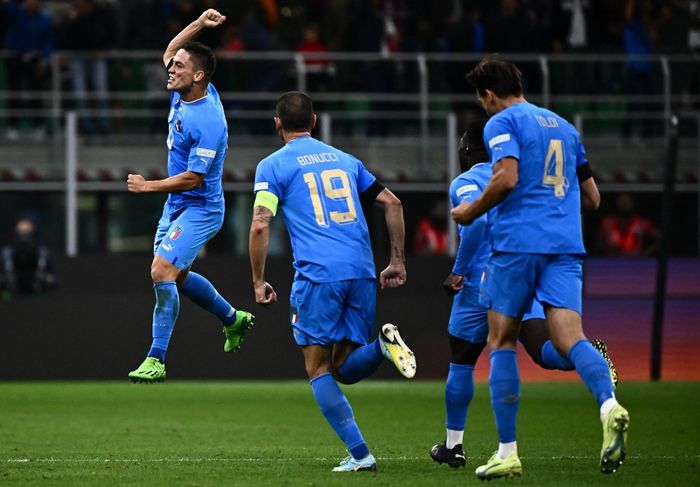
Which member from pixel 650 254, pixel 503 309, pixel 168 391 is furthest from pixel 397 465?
pixel 650 254

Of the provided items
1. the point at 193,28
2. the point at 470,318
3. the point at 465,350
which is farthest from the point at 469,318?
the point at 193,28

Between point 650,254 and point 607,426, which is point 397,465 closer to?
point 607,426

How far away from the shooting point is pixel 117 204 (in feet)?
68.1

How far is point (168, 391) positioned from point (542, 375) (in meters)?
5.08

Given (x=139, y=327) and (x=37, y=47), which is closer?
(x=139, y=327)

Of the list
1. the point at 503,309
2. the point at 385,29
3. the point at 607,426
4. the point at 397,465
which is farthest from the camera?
the point at 385,29

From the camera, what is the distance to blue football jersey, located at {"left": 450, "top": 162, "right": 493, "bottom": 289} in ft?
28.8

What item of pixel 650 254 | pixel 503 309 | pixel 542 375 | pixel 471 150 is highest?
pixel 471 150

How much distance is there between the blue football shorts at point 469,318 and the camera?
8.82 m

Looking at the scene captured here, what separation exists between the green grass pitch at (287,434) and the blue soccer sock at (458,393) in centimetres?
30

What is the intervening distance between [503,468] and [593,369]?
0.74m

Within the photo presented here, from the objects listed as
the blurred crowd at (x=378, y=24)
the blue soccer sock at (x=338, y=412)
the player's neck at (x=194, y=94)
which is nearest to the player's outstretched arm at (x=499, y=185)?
the blue soccer sock at (x=338, y=412)

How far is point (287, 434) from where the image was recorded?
11.8 m

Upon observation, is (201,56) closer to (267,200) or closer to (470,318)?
(267,200)
